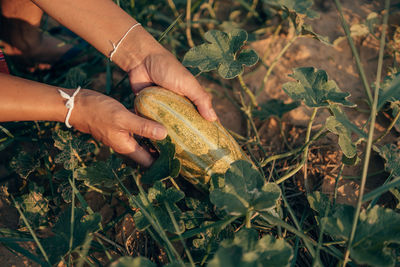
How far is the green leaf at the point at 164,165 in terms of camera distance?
4.97ft

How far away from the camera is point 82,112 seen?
1.68 m

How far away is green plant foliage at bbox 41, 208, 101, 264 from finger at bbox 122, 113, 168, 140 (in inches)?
18.5

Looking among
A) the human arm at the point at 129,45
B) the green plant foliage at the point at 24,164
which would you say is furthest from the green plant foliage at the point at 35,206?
the human arm at the point at 129,45

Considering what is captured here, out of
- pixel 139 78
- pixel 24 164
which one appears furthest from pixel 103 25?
pixel 24 164

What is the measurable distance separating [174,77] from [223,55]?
1.03ft

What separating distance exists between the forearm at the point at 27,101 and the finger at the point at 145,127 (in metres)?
0.40

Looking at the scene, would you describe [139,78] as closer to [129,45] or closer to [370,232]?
[129,45]

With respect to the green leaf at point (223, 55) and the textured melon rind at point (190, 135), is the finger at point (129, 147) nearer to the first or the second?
the textured melon rind at point (190, 135)

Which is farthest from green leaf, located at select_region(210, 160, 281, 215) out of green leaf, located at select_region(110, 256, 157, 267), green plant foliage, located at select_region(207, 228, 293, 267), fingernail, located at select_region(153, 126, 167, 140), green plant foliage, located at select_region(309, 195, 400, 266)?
fingernail, located at select_region(153, 126, 167, 140)

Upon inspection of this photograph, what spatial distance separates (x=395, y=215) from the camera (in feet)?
3.82

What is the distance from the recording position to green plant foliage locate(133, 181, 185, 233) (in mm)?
1420

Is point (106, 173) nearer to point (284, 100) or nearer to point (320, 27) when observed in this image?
point (284, 100)

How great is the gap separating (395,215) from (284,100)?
126cm

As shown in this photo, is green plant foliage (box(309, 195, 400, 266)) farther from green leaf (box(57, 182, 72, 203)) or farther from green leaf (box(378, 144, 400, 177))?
green leaf (box(57, 182, 72, 203))
